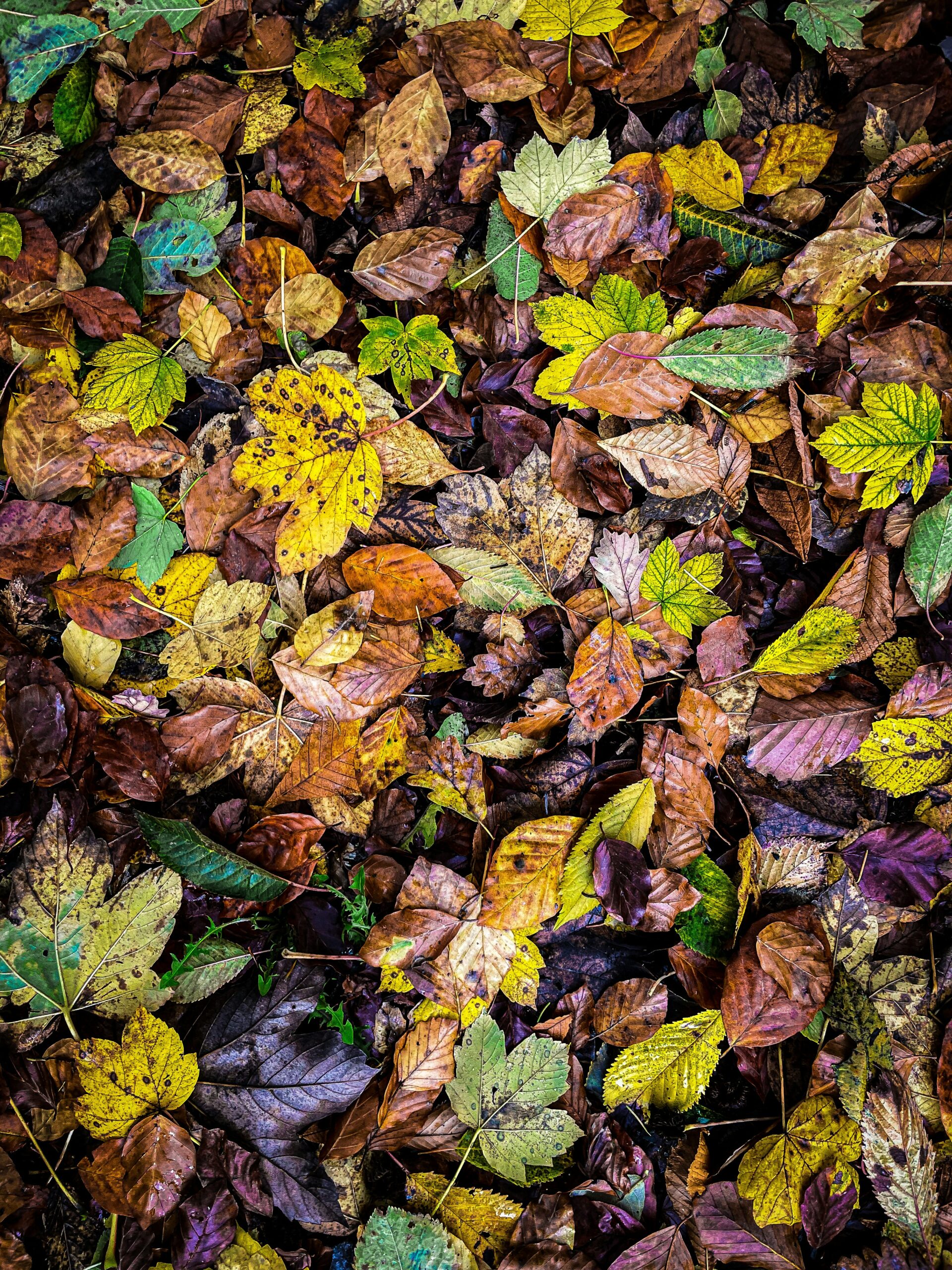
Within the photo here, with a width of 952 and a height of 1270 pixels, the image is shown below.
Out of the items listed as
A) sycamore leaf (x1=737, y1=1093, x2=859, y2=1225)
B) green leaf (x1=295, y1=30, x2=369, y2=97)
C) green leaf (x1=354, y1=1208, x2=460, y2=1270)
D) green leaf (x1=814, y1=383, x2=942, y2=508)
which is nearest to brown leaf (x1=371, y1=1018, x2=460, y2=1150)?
green leaf (x1=354, y1=1208, x2=460, y2=1270)

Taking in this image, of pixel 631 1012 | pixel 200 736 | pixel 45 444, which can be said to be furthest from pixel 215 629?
pixel 631 1012

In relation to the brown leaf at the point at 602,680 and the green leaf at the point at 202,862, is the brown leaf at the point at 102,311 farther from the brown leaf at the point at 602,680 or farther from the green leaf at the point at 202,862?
the brown leaf at the point at 602,680

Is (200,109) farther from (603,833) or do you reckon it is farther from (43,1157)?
(43,1157)

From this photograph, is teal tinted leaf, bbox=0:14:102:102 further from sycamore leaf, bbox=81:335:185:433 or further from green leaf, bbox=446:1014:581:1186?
green leaf, bbox=446:1014:581:1186

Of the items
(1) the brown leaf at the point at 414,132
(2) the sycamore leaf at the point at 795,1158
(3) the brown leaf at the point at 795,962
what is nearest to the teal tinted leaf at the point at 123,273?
(1) the brown leaf at the point at 414,132

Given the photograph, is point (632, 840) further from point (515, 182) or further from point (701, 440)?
point (515, 182)

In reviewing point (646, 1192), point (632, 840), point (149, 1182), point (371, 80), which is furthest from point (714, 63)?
point (149, 1182)
